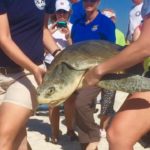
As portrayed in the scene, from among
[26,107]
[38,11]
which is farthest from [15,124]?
[38,11]

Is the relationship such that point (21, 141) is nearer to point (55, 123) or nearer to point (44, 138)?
point (55, 123)

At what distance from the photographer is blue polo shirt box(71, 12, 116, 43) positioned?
18.8 feet

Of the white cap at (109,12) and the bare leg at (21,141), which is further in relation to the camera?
the white cap at (109,12)

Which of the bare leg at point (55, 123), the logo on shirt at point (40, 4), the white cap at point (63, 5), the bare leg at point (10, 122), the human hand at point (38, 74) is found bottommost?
the bare leg at point (55, 123)

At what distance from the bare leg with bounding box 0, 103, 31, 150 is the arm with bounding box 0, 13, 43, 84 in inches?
10.8

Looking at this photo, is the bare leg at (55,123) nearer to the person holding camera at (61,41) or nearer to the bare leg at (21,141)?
the person holding camera at (61,41)

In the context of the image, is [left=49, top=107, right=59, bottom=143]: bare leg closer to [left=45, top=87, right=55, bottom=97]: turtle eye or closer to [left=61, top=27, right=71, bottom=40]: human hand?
[left=61, top=27, right=71, bottom=40]: human hand

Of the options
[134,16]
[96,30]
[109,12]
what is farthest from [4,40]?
[134,16]

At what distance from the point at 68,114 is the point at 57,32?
1.05 m

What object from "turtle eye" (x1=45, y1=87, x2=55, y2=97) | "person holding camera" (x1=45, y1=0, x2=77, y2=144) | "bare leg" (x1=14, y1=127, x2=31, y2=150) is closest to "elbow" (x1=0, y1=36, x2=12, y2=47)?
"turtle eye" (x1=45, y1=87, x2=55, y2=97)

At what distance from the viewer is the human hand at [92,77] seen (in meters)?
3.13

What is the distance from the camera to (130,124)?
317 cm

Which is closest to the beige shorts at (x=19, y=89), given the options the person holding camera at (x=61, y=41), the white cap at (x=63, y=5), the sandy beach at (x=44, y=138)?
the person holding camera at (x=61, y=41)

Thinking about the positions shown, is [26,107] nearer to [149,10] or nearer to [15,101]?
[15,101]
